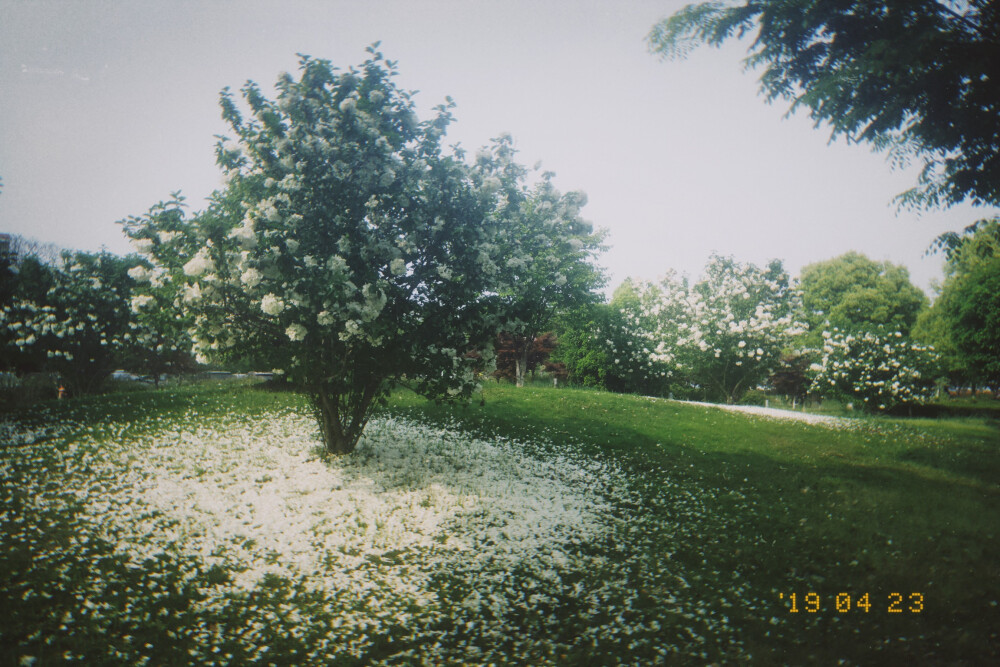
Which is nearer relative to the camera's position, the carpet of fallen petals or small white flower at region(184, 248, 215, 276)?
the carpet of fallen petals

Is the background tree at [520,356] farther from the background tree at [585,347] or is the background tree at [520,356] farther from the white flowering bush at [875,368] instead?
the white flowering bush at [875,368]

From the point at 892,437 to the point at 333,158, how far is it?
18292 millimetres

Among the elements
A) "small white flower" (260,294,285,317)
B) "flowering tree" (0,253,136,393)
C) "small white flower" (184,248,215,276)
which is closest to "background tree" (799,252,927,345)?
"small white flower" (260,294,285,317)

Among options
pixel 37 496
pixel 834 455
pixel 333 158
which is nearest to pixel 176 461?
pixel 37 496

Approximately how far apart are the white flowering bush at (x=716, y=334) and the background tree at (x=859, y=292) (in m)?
25.2

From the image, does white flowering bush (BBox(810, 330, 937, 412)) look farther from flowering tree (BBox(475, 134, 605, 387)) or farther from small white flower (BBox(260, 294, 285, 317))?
small white flower (BBox(260, 294, 285, 317))

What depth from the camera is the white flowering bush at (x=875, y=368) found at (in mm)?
23250

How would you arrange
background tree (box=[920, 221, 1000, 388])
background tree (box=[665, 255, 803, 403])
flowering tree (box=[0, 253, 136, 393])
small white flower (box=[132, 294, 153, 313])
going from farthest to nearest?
background tree (box=[920, 221, 1000, 388]) → background tree (box=[665, 255, 803, 403]) → flowering tree (box=[0, 253, 136, 393]) → small white flower (box=[132, 294, 153, 313])

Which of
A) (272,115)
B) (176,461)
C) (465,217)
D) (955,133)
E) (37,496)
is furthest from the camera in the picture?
(176,461)

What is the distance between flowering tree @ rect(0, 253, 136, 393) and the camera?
22.7 meters

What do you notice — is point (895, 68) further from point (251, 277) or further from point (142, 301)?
point (142, 301)

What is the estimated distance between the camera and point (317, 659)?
484 cm

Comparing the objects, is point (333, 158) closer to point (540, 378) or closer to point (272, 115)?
Answer: point (272, 115)

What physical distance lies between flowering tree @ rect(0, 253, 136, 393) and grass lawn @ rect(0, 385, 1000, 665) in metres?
12.2
